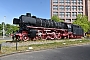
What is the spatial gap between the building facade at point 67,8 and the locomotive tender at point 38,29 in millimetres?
86420

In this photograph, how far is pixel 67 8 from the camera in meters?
127

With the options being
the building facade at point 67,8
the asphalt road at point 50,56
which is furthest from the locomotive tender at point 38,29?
the building facade at point 67,8

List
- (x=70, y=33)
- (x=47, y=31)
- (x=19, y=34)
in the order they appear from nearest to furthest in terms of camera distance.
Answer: (x=19, y=34)
(x=47, y=31)
(x=70, y=33)

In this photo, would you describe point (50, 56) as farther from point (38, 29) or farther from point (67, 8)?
point (67, 8)

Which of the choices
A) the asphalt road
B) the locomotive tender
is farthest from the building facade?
the asphalt road

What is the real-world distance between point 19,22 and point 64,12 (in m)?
101

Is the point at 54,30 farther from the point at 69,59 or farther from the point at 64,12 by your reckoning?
the point at 64,12

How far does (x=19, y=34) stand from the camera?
999 inches

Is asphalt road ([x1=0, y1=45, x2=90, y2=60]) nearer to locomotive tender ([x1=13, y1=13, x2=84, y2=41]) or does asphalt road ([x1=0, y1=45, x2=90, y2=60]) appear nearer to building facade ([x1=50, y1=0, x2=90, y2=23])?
locomotive tender ([x1=13, y1=13, x2=84, y2=41])

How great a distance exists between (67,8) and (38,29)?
100.0 meters

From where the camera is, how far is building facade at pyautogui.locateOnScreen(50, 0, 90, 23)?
125062mm

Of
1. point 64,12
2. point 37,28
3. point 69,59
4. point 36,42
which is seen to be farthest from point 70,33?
point 64,12

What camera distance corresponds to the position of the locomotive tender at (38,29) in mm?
26422

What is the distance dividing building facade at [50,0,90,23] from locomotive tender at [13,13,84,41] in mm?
86420
